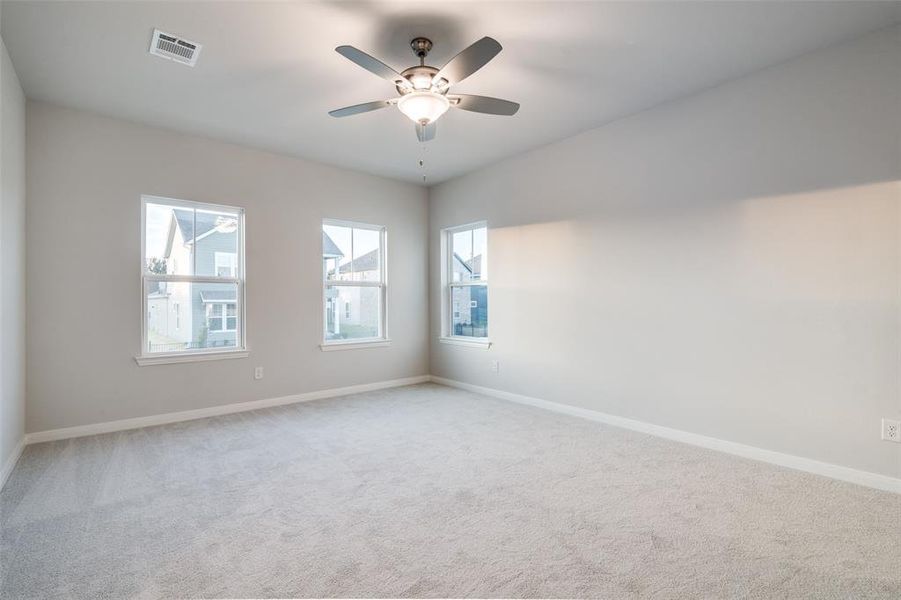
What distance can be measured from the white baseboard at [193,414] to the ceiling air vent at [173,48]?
303cm

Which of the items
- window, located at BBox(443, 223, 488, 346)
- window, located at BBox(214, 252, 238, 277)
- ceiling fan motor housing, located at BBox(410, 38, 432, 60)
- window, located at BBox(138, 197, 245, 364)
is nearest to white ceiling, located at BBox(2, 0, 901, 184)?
ceiling fan motor housing, located at BBox(410, 38, 432, 60)

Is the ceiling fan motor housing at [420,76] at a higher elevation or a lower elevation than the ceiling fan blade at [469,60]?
higher

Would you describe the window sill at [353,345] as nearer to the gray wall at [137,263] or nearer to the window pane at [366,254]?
the gray wall at [137,263]

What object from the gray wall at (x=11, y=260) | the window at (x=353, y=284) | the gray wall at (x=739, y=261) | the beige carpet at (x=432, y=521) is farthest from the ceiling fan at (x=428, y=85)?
the window at (x=353, y=284)

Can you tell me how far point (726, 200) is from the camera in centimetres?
329

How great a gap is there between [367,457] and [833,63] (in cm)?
405

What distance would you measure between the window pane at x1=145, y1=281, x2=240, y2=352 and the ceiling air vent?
2.12 metres

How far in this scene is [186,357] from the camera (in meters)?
4.23

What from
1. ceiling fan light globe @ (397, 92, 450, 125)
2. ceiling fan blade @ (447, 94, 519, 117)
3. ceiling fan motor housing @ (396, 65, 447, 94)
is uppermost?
ceiling fan motor housing @ (396, 65, 447, 94)

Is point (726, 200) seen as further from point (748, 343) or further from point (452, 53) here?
point (452, 53)

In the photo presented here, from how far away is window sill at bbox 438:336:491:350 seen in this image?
5.31m

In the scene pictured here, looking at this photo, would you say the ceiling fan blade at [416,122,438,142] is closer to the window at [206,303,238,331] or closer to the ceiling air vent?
the ceiling air vent

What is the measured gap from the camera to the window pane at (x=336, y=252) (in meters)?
5.30

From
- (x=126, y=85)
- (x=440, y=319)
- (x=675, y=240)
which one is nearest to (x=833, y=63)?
(x=675, y=240)
